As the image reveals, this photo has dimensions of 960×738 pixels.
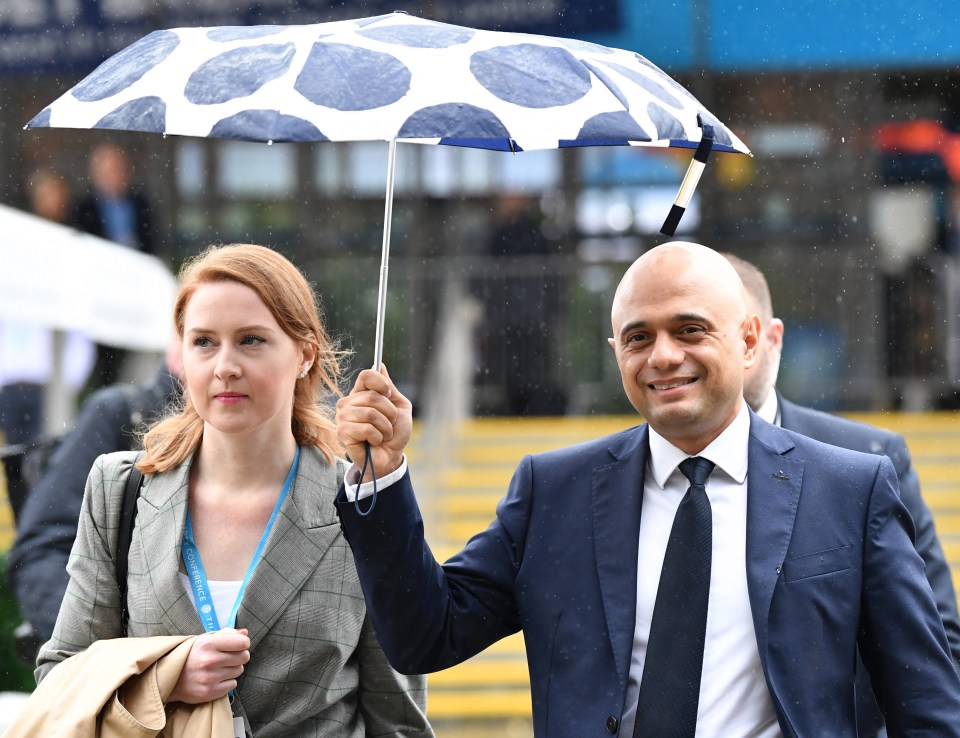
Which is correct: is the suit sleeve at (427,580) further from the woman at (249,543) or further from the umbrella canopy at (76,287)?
the umbrella canopy at (76,287)

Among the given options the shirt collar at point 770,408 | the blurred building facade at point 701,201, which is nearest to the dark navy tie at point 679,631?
the shirt collar at point 770,408

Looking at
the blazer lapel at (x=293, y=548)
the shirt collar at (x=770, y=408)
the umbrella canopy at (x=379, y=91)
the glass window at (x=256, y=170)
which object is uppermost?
the glass window at (x=256, y=170)

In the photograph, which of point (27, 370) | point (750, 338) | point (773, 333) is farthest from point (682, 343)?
point (27, 370)

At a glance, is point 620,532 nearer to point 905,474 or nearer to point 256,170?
point 905,474

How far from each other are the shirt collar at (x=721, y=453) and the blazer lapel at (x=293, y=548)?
0.70 m

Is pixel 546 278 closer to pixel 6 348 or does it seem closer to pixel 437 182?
pixel 437 182

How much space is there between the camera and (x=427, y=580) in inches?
107

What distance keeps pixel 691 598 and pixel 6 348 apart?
6.18m

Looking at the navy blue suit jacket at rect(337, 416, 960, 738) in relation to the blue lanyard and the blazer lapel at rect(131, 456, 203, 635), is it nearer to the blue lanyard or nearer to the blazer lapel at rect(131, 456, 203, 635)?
the blue lanyard

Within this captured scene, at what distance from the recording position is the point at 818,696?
2.56m

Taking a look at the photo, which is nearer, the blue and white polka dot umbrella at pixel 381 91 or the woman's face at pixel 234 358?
the blue and white polka dot umbrella at pixel 381 91

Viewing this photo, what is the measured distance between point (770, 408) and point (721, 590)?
1355 millimetres

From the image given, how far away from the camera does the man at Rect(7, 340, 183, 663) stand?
3.97 m

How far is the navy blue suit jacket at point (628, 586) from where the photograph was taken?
8.49ft
